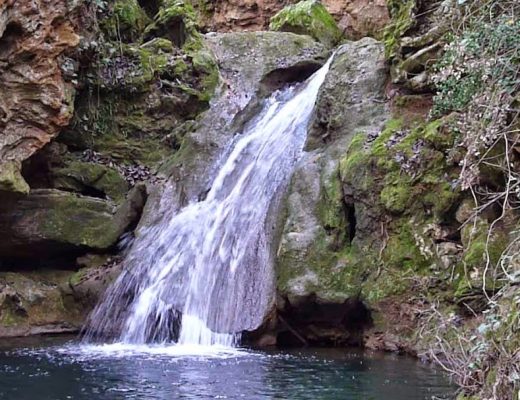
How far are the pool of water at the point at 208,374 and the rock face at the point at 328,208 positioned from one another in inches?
31.3

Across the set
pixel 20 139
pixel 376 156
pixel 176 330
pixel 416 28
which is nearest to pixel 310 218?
pixel 376 156

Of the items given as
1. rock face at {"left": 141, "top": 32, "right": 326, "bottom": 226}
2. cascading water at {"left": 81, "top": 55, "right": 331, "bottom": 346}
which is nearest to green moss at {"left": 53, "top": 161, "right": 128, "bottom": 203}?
rock face at {"left": 141, "top": 32, "right": 326, "bottom": 226}

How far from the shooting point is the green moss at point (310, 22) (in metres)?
19.3

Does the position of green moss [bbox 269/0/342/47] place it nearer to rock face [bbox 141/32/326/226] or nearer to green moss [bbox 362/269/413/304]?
rock face [bbox 141/32/326/226]

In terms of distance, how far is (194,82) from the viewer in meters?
16.7

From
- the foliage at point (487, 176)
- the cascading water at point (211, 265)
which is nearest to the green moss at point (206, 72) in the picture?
the cascading water at point (211, 265)

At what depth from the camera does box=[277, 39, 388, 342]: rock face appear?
11.2 metres

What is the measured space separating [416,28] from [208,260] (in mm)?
5314

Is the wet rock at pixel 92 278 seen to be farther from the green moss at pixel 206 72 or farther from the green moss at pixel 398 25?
the green moss at pixel 398 25

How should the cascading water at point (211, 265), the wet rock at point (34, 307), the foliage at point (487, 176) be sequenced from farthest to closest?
the wet rock at point (34, 307) → the cascading water at point (211, 265) → the foliage at point (487, 176)

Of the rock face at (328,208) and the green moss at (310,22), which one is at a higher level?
the green moss at (310,22)

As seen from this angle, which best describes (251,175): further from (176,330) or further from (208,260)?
(176,330)

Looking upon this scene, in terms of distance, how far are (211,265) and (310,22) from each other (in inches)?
358

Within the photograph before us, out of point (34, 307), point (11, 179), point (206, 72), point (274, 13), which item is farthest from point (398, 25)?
point (274, 13)
